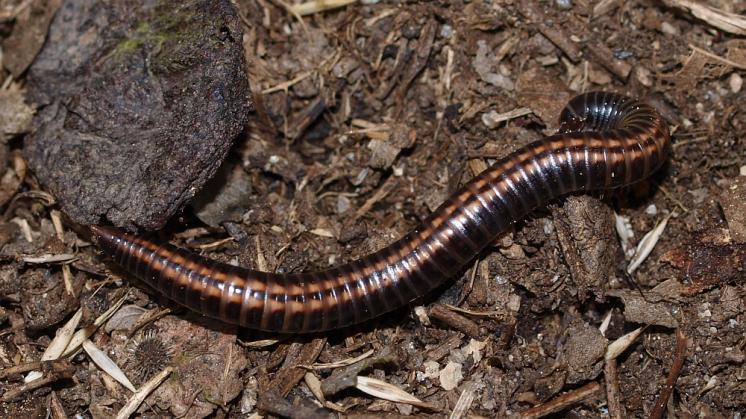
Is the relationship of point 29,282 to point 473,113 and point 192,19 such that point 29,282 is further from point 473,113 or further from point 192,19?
point 473,113

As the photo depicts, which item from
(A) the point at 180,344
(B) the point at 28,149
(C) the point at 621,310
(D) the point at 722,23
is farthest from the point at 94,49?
(D) the point at 722,23

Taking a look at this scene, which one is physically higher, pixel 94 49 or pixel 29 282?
pixel 94 49

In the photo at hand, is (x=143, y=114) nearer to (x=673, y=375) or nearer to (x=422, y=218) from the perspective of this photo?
(x=422, y=218)

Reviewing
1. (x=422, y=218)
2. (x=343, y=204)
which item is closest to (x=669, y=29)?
(x=422, y=218)

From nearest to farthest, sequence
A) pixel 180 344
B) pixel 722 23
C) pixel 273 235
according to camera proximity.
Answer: pixel 180 344 → pixel 273 235 → pixel 722 23

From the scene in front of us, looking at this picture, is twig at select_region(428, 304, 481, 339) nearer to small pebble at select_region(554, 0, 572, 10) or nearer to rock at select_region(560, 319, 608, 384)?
rock at select_region(560, 319, 608, 384)

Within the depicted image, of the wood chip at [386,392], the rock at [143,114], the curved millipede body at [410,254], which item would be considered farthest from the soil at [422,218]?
the curved millipede body at [410,254]
